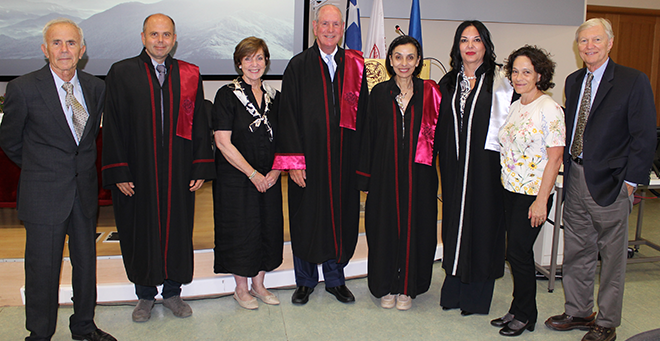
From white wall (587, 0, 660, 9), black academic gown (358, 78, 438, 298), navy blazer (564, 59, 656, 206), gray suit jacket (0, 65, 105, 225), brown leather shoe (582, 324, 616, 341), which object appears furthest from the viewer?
white wall (587, 0, 660, 9)

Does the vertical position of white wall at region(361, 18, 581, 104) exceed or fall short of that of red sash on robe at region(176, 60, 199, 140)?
it exceeds it

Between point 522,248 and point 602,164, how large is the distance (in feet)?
1.87

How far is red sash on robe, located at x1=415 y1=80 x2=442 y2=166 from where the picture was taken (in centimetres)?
Answer: 262

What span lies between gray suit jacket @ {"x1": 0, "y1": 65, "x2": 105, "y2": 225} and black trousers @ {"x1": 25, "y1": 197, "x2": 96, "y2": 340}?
0.07m

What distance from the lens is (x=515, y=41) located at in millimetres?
6328

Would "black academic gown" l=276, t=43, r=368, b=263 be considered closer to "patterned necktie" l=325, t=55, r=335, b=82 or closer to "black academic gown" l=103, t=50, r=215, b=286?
"patterned necktie" l=325, t=55, r=335, b=82

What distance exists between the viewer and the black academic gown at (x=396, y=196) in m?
2.64

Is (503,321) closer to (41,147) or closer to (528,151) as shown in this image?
(528,151)

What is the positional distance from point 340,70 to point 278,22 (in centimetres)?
353

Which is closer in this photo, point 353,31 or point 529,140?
point 529,140

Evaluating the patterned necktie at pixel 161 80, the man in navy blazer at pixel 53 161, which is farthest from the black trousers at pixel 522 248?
the man in navy blazer at pixel 53 161

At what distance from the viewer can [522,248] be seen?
97.2 inches

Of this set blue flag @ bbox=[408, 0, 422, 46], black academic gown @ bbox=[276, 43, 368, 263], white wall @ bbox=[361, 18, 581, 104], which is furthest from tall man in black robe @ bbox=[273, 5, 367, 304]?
white wall @ bbox=[361, 18, 581, 104]

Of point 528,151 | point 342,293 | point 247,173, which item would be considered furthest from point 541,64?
point 342,293
